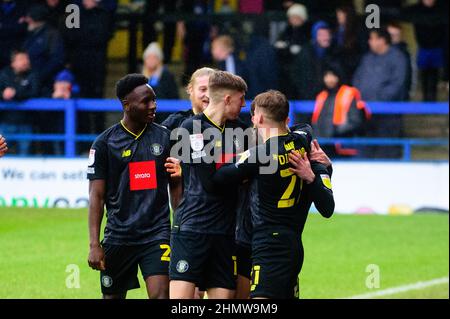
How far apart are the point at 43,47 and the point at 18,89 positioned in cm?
76

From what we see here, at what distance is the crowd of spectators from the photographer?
18.1m

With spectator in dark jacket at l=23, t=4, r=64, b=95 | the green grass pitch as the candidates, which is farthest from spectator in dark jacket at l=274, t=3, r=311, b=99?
spectator in dark jacket at l=23, t=4, r=64, b=95

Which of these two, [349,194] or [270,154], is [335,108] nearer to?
[349,194]

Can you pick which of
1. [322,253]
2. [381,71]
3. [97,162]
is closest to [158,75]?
[381,71]

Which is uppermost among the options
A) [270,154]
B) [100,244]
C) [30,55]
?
[30,55]

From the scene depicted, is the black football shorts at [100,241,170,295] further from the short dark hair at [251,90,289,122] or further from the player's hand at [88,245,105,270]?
the short dark hair at [251,90,289,122]

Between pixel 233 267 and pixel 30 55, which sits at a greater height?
pixel 30 55

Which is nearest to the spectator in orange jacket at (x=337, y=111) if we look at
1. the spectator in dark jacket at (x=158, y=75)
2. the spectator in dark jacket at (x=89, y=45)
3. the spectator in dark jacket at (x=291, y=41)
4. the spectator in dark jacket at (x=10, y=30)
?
the spectator in dark jacket at (x=291, y=41)

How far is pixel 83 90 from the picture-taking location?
63.0 ft

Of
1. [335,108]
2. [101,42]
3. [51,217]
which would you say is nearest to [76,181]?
[51,217]

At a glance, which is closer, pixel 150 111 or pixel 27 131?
pixel 150 111

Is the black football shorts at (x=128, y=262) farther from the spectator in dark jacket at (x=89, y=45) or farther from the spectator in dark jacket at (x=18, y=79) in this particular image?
the spectator in dark jacket at (x=18, y=79)

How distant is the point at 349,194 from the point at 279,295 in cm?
983

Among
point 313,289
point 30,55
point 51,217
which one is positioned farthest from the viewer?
point 30,55
